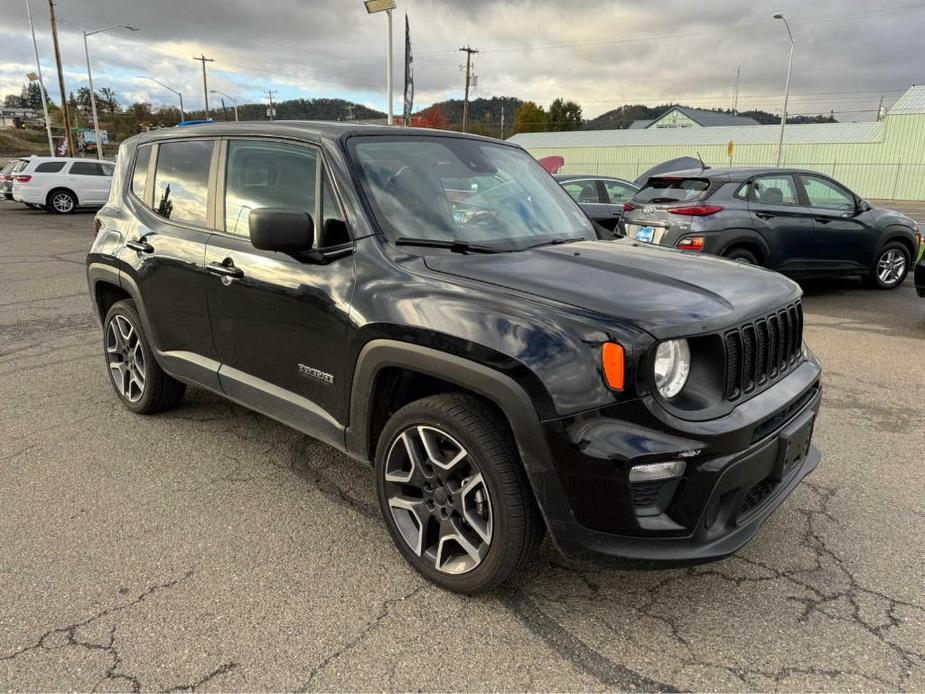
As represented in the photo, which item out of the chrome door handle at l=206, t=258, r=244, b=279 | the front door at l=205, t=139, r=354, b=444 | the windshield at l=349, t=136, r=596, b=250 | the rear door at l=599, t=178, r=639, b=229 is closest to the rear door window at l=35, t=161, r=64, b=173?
the rear door at l=599, t=178, r=639, b=229

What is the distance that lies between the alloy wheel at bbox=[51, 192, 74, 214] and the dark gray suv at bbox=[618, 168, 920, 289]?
1879 centimetres

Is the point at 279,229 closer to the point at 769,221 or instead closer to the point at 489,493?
the point at 489,493

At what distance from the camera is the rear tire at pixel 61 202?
789 inches

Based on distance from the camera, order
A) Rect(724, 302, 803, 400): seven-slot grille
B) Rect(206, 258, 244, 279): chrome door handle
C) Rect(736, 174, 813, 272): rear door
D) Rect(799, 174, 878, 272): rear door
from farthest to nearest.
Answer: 1. Rect(799, 174, 878, 272): rear door
2. Rect(736, 174, 813, 272): rear door
3. Rect(206, 258, 244, 279): chrome door handle
4. Rect(724, 302, 803, 400): seven-slot grille

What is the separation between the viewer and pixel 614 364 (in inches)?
84.7

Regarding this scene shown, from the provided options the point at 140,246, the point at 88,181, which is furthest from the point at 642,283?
the point at 88,181

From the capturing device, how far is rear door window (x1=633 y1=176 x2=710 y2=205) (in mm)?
8062

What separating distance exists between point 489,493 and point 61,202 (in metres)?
22.4

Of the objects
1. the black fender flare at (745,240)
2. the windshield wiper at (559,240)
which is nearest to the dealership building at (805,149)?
the black fender flare at (745,240)

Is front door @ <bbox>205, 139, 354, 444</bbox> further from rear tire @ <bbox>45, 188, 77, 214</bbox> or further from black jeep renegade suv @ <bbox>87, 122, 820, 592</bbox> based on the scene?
rear tire @ <bbox>45, 188, 77, 214</bbox>

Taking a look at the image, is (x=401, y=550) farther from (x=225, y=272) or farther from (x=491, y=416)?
(x=225, y=272)

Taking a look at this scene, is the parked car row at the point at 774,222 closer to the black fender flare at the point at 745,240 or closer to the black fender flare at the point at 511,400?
the black fender flare at the point at 745,240

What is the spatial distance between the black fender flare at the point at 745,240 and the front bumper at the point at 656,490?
233 inches

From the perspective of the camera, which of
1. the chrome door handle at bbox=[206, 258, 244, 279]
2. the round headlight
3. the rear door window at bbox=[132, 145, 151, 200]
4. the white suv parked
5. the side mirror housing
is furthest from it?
the white suv parked
